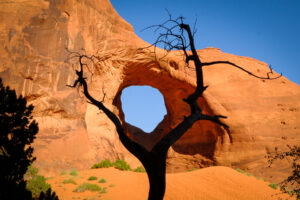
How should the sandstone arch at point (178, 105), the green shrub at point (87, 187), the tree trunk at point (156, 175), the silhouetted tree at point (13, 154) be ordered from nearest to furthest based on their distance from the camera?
the silhouetted tree at point (13, 154)
the tree trunk at point (156, 175)
the green shrub at point (87, 187)
the sandstone arch at point (178, 105)

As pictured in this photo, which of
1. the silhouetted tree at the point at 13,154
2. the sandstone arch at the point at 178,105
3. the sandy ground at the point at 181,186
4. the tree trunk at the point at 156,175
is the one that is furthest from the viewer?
the sandstone arch at the point at 178,105

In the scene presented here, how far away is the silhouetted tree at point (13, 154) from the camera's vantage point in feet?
13.4

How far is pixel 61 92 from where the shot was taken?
1430cm

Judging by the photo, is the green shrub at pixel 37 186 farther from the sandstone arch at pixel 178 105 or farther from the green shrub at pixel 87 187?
the sandstone arch at pixel 178 105

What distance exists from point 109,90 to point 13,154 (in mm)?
13637

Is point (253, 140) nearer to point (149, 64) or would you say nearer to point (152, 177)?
point (149, 64)

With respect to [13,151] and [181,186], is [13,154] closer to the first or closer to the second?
[13,151]

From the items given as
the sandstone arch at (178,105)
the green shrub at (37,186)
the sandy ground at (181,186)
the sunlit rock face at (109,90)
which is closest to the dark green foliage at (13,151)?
the green shrub at (37,186)

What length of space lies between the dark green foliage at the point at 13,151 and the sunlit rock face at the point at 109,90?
24.0ft

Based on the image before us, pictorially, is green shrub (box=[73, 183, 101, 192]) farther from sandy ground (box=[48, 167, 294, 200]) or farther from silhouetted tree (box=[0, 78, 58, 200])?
silhouetted tree (box=[0, 78, 58, 200])

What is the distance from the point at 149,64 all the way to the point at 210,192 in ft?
38.0

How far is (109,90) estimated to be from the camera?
1825 centimetres

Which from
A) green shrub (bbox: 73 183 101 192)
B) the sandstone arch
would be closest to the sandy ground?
green shrub (bbox: 73 183 101 192)

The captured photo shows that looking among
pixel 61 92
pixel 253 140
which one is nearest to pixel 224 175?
pixel 253 140
